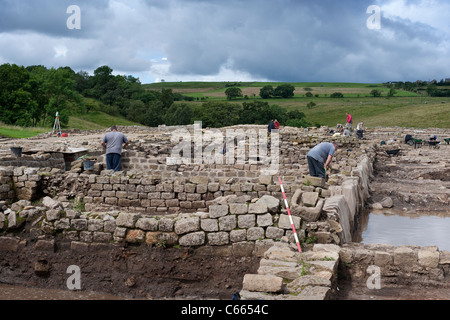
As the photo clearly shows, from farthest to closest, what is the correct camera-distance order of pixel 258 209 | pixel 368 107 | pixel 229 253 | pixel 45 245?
1. pixel 368 107
2. pixel 45 245
3. pixel 258 209
4. pixel 229 253

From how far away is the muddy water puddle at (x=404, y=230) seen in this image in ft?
32.4

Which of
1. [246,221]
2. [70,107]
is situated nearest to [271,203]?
[246,221]

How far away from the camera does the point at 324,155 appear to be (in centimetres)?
1169

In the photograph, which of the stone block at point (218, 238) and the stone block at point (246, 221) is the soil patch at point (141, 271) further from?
the stone block at point (246, 221)

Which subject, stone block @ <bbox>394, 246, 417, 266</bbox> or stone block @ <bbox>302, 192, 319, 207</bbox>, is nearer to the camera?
stone block @ <bbox>394, 246, 417, 266</bbox>

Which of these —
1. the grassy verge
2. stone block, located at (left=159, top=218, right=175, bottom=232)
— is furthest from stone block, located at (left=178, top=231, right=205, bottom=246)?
→ the grassy verge

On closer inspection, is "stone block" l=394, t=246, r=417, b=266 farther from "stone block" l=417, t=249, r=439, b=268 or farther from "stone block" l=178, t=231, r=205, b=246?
"stone block" l=178, t=231, r=205, b=246

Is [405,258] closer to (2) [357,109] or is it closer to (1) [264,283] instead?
(1) [264,283]

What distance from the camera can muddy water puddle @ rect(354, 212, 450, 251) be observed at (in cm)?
988

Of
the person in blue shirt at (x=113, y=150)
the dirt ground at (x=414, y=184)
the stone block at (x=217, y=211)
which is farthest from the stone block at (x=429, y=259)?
the person in blue shirt at (x=113, y=150)

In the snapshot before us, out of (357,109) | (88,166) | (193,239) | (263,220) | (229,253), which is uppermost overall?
(357,109)

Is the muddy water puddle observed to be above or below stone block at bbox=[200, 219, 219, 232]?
below

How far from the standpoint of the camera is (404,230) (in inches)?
426
